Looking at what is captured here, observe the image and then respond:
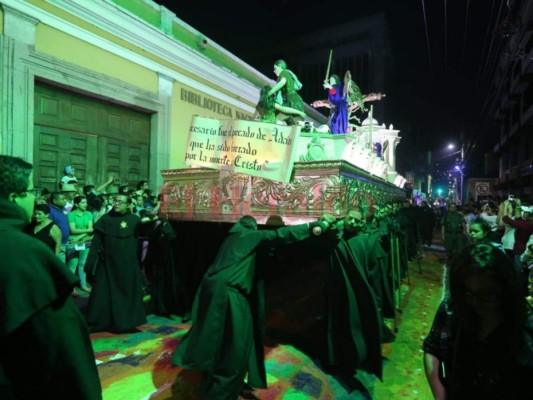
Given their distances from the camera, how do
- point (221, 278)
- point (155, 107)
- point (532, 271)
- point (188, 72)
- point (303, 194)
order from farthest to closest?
point (188, 72), point (155, 107), point (532, 271), point (303, 194), point (221, 278)

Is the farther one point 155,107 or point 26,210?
point 155,107

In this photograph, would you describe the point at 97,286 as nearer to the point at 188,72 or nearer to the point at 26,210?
the point at 26,210

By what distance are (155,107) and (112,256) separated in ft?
20.4

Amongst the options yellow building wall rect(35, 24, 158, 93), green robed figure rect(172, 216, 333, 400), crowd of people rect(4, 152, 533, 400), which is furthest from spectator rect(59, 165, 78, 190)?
green robed figure rect(172, 216, 333, 400)

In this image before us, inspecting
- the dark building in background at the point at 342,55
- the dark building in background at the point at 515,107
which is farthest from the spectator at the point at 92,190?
the dark building in background at the point at 342,55

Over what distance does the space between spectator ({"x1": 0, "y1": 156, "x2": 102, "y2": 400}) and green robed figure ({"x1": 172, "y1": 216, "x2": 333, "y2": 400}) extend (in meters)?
1.52

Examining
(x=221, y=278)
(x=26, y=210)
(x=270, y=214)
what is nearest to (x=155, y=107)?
(x=270, y=214)

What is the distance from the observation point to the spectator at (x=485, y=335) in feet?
5.07

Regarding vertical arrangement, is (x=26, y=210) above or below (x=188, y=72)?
below

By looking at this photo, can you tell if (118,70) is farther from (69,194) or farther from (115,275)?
(115,275)

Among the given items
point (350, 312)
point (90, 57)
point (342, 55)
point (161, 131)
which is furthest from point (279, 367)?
point (342, 55)

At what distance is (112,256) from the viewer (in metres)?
5.00

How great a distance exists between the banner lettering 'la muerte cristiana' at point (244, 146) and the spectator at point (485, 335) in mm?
2561

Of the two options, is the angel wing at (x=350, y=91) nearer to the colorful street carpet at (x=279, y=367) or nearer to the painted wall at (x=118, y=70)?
the colorful street carpet at (x=279, y=367)
